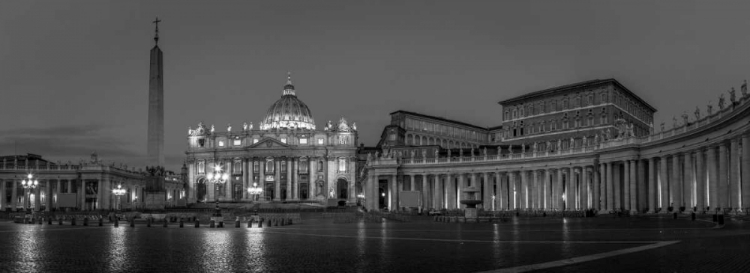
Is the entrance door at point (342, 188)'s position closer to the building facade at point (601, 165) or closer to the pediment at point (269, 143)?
the pediment at point (269, 143)

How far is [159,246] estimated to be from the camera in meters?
29.7

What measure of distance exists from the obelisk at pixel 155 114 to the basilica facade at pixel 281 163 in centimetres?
9267

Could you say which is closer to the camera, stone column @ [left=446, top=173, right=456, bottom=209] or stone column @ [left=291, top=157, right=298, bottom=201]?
stone column @ [left=446, top=173, right=456, bottom=209]

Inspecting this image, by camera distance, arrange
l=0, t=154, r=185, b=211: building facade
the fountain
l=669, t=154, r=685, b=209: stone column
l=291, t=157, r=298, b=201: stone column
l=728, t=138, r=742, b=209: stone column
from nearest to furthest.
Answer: l=728, t=138, r=742, b=209: stone column, the fountain, l=669, t=154, r=685, b=209: stone column, l=0, t=154, r=185, b=211: building facade, l=291, t=157, r=298, b=201: stone column

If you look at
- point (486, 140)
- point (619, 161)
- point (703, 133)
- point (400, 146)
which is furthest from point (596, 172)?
point (486, 140)

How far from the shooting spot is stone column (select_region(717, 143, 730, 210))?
182ft

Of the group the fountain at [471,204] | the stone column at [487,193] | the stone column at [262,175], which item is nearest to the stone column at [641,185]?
the fountain at [471,204]

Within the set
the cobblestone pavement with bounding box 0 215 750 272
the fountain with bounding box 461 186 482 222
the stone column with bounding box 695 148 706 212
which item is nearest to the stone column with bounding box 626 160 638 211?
the stone column with bounding box 695 148 706 212

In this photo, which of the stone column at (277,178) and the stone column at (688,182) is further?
the stone column at (277,178)

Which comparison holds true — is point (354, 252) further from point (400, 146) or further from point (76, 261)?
point (400, 146)

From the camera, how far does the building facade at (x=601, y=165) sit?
186 feet

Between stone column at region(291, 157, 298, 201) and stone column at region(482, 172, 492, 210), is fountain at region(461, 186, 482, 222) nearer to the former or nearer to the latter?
stone column at region(482, 172, 492, 210)

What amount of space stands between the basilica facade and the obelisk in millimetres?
92675

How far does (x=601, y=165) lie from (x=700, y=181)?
22064 millimetres
